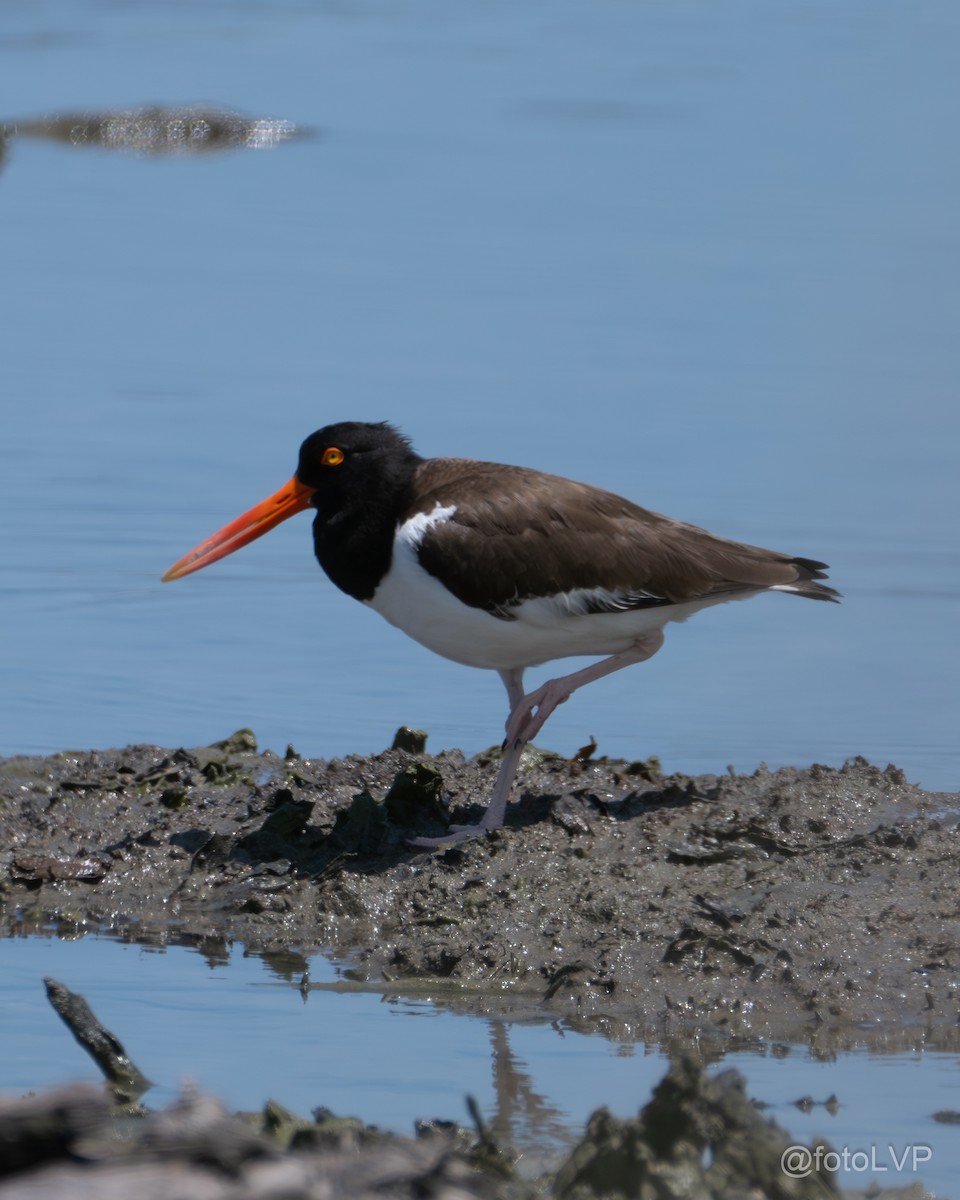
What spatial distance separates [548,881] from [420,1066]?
51.4 inches

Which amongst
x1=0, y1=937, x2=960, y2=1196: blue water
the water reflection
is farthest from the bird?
the water reflection

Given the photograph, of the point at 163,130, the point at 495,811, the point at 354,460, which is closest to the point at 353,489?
the point at 354,460

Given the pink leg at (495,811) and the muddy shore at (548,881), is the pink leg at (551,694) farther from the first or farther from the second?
the muddy shore at (548,881)

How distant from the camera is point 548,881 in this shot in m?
6.98

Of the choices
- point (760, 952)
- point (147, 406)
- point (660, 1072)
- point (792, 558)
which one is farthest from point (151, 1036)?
point (147, 406)

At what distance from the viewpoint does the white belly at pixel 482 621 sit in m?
7.48

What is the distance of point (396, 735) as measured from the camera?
8211 mm

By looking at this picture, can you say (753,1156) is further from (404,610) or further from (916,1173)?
(404,610)

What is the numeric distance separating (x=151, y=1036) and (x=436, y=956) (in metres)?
1.06

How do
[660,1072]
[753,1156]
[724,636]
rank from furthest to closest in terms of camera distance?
[724,636] → [660,1072] → [753,1156]

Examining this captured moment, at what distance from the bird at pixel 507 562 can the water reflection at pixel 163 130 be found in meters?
12.0

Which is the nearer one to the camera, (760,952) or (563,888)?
(760,952)

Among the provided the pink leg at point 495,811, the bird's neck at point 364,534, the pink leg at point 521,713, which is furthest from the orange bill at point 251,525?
the pink leg at point 495,811

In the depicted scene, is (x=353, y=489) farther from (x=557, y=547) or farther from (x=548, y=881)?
(x=548, y=881)
